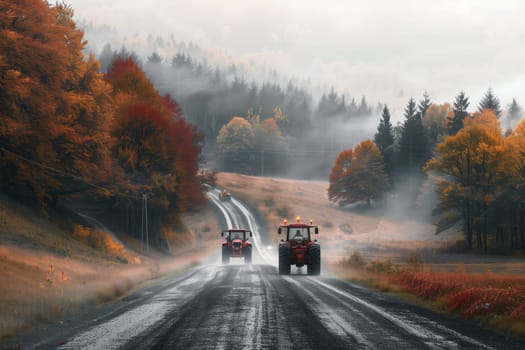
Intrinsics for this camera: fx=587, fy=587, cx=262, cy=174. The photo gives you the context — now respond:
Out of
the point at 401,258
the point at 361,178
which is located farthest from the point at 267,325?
the point at 361,178

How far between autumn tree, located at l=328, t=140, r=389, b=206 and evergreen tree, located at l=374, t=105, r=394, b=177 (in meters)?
3.44

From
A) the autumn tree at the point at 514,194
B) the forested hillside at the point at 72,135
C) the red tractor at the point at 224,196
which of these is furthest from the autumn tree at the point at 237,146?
the forested hillside at the point at 72,135

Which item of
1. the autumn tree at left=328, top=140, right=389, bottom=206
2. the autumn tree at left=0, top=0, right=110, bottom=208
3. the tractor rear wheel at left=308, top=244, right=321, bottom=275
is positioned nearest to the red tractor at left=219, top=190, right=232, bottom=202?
the autumn tree at left=328, top=140, right=389, bottom=206

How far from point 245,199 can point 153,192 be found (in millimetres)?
58548

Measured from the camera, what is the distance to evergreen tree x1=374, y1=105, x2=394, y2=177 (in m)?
115

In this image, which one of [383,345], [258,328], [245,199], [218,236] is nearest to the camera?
[383,345]

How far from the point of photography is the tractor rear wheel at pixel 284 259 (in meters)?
31.3

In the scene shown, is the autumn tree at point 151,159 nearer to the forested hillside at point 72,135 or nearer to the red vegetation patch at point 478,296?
the forested hillside at point 72,135

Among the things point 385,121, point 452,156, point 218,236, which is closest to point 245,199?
point 218,236

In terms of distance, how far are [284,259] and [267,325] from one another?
1854cm

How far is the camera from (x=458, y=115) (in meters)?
104

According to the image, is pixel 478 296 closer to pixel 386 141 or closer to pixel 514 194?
pixel 514 194

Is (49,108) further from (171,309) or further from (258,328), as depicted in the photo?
(258,328)

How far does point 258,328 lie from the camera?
1266 centimetres
